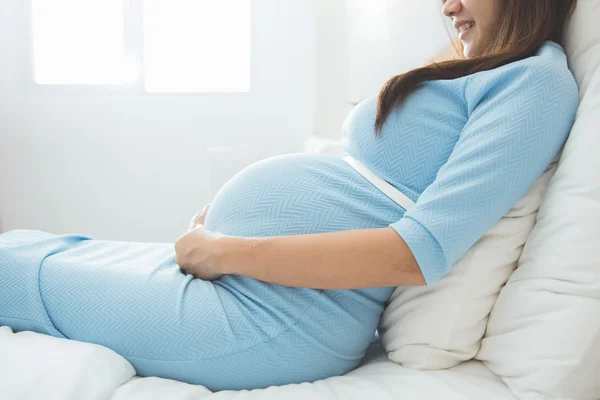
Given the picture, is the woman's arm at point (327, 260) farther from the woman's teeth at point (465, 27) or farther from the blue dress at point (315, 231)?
the woman's teeth at point (465, 27)

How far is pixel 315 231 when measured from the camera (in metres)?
0.85

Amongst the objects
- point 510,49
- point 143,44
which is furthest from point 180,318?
point 143,44

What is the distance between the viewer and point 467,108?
0.87 meters

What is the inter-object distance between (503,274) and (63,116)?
2.26 m

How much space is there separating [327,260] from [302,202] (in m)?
0.13

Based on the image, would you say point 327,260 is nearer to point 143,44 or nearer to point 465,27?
point 465,27

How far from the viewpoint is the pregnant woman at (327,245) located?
0.76 meters

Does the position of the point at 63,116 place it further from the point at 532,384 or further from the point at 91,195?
the point at 532,384

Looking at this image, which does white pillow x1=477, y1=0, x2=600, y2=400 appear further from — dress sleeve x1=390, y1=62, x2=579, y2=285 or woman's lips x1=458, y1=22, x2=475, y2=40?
woman's lips x1=458, y1=22, x2=475, y2=40

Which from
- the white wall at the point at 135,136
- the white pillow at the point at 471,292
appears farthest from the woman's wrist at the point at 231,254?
the white wall at the point at 135,136

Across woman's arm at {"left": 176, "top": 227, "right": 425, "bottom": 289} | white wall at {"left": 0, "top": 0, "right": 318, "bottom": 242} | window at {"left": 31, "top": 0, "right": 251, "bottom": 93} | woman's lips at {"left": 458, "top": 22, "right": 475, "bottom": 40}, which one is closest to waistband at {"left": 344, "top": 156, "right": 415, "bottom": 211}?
woman's arm at {"left": 176, "top": 227, "right": 425, "bottom": 289}

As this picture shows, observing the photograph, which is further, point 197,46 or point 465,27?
point 197,46

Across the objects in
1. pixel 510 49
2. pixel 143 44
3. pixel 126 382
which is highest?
pixel 143 44

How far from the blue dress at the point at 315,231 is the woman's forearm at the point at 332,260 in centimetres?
3
